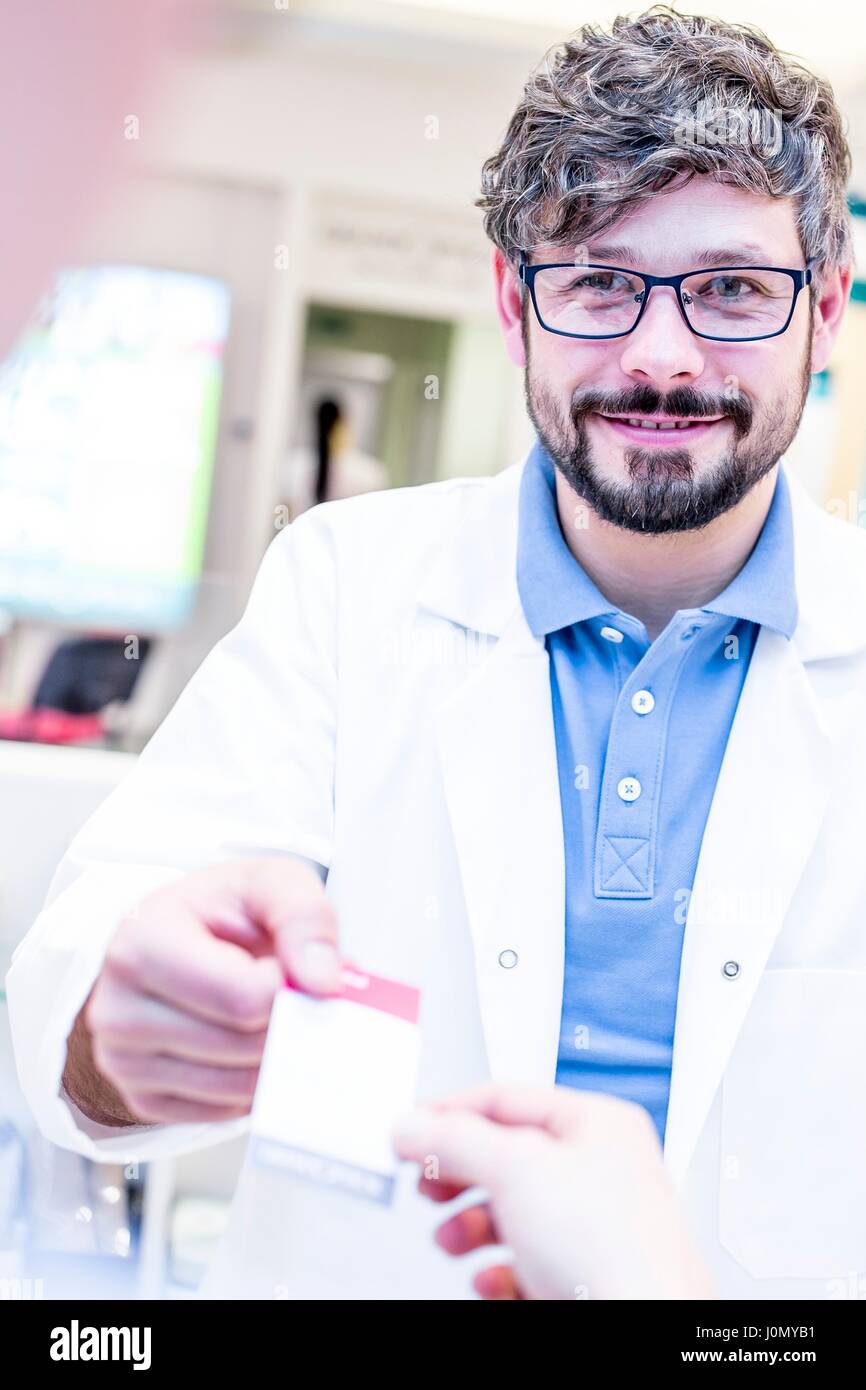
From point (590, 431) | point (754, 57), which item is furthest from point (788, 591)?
point (754, 57)

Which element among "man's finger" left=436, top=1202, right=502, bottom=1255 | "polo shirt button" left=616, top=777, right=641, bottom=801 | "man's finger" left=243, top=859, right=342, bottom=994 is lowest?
"man's finger" left=436, top=1202, right=502, bottom=1255

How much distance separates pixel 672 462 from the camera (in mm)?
1256

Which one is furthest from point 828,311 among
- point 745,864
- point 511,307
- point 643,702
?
point 745,864

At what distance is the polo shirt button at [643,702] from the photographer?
1.21 meters

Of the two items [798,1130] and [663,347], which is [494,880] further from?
[663,347]

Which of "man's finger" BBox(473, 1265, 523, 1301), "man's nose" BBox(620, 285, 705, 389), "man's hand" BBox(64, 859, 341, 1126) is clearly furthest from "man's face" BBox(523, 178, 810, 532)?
"man's finger" BBox(473, 1265, 523, 1301)

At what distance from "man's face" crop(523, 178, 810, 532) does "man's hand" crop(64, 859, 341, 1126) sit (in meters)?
0.62

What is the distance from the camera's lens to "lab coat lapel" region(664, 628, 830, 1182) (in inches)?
43.6

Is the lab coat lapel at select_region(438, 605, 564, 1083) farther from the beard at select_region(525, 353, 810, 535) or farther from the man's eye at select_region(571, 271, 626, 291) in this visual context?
the man's eye at select_region(571, 271, 626, 291)

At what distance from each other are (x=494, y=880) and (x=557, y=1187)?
46 centimetres

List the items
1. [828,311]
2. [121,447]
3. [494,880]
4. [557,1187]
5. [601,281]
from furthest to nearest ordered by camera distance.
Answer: [121,447]
[828,311]
[601,281]
[494,880]
[557,1187]

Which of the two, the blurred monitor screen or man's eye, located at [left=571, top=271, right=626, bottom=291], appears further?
the blurred monitor screen

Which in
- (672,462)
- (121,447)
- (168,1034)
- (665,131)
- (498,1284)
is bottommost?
(498,1284)
